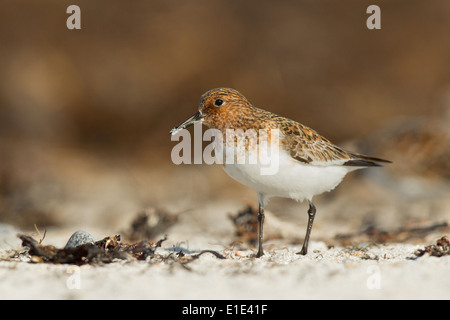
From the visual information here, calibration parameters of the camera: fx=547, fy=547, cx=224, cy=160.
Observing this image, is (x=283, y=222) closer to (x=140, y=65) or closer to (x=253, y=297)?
(x=253, y=297)

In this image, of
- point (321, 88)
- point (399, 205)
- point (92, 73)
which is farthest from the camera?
point (321, 88)

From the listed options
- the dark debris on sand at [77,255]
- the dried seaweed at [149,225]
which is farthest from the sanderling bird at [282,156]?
the dried seaweed at [149,225]

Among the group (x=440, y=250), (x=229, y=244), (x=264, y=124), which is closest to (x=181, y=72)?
(x=229, y=244)

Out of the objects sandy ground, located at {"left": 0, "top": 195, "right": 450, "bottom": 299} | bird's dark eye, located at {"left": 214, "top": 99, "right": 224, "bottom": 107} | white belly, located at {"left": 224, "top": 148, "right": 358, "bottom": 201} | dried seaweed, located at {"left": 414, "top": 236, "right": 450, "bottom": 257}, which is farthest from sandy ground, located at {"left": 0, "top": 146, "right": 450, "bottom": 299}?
bird's dark eye, located at {"left": 214, "top": 99, "right": 224, "bottom": 107}

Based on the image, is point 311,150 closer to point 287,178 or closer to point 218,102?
point 287,178

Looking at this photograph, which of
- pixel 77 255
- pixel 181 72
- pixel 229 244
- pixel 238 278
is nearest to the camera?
pixel 238 278

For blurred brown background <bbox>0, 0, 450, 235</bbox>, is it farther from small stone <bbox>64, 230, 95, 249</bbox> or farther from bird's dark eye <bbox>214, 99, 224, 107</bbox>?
small stone <bbox>64, 230, 95, 249</bbox>

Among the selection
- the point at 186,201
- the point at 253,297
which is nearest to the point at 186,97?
the point at 186,201
